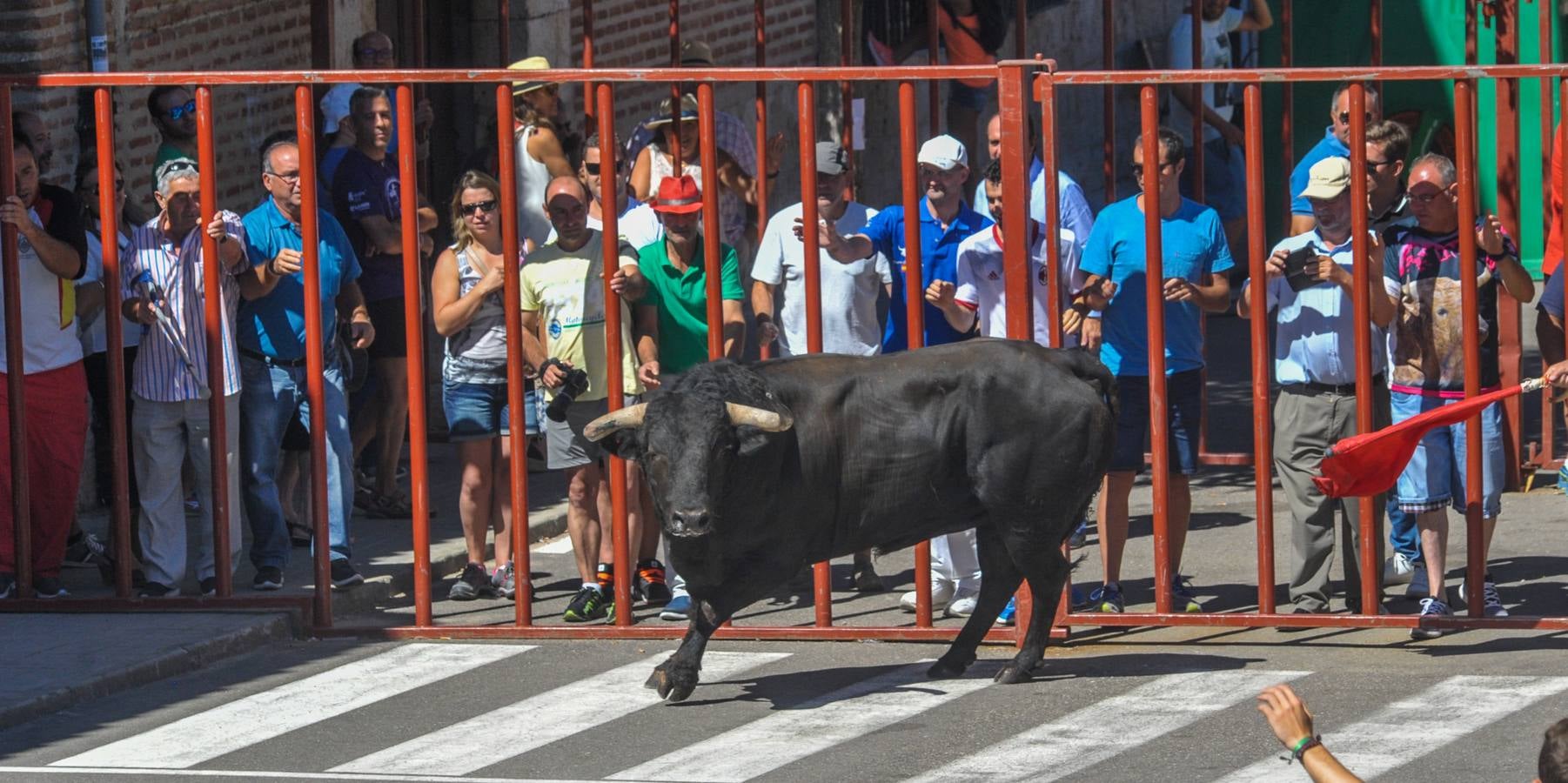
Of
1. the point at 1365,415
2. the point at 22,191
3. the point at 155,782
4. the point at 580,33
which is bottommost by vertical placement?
the point at 155,782

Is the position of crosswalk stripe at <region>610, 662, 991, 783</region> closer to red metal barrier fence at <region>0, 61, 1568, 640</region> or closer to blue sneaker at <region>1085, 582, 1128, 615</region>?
red metal barrier fence at <region>0, 61, 1568, 640</region>

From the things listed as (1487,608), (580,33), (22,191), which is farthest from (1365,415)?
(580,33)

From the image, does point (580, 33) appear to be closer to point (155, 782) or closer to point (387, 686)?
point (387, 686)

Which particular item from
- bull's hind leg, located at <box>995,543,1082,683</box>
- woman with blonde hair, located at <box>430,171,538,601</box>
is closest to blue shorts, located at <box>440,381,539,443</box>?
woman with blonde hair, located at <box>430,171,538,601</box>

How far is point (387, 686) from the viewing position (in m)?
9.49

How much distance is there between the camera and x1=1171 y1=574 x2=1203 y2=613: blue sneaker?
415 inches

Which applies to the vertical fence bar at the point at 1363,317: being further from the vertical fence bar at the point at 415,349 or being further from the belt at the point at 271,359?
the belt at the point at 271,359

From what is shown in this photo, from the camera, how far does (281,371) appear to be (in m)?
10.8

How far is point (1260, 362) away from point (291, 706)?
12.7 feet

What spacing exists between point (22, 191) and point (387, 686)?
261 cm

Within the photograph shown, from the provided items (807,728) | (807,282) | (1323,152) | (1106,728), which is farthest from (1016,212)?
(1323,152)

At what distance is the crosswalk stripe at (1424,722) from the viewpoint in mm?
8070

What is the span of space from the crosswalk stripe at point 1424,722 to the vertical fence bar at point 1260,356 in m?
0.97

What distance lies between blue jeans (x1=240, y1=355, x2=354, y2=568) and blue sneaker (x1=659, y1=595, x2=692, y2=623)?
1439mm
